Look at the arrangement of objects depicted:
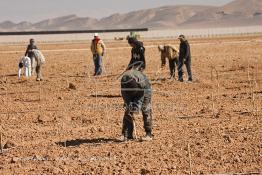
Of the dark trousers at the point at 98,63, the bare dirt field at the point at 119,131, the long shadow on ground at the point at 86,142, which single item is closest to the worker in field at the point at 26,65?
the bare dirt field at the point at 119,131

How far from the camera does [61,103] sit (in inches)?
523

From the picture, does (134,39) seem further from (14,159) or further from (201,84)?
(201,84)

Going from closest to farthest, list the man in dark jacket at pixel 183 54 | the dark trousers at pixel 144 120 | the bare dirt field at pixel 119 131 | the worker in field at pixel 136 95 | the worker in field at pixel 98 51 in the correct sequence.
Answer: the bare dirt field at pixel 119 131, the worker in field at pixel 136 95, the dark trousers at pixel 144 120, the man in dark jacket at pixel 183 54, the worker in field at pixel 98 51

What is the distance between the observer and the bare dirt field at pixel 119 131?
7.47 m

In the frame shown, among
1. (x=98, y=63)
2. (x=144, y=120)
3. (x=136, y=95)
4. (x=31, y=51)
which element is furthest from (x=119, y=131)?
(x=98, y=63)

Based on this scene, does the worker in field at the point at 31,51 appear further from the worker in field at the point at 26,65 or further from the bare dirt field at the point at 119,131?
the bare dirt field at the point at 119,131

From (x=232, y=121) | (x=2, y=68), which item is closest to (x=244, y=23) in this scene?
(x=2, y=68)

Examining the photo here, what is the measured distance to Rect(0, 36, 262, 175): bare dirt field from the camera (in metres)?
7.47

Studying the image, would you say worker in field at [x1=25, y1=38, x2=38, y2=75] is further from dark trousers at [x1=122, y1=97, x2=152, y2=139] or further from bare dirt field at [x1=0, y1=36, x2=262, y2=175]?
dark trousers at [x1=122, y1=97, x2=152, y2=139]

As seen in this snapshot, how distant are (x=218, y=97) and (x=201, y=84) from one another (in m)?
2.37

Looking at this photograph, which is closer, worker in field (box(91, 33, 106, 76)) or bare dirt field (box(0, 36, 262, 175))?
bare dirt field (box(0, 36, 262, 175))

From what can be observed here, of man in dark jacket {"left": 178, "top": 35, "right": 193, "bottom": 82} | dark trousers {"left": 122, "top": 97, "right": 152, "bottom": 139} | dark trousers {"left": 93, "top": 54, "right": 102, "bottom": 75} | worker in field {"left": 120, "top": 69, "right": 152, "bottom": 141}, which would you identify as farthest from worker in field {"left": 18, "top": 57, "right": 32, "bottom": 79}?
worker in field {"left": 120, "top": 69, "right": 152, "bottom": 141}

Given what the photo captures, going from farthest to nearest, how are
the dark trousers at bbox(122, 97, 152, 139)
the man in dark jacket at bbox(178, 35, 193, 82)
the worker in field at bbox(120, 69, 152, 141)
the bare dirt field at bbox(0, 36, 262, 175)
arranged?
1. the man in dark jacket at bbox(178, 35, 193, 82)
2. the dark trousers at bbox(122, 97, 152, 139)
3. the worker in field at bbox(120, 69, 152, 141)
4. the bare dirt field at bbox(0, 36, 262, 175)

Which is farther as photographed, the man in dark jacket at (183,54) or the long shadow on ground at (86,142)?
the man in dark jacket at (183,54)
